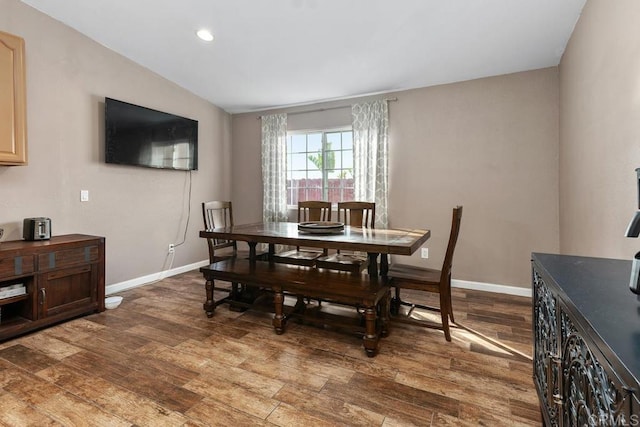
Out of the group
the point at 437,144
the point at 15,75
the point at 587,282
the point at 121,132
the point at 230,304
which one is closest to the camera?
the point at 587,282

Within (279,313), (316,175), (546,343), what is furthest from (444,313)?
(316,175)

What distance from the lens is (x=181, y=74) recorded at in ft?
12.8

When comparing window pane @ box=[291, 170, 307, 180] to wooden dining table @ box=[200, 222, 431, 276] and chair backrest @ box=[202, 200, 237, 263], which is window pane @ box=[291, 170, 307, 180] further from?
wooden dining table @ box=[200, 222, 431, 276]

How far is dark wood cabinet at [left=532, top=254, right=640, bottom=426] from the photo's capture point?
1.94ft

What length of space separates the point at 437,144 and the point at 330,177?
151 cm

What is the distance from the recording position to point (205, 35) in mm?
3057

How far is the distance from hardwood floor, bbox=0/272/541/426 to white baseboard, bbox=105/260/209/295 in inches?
30.3

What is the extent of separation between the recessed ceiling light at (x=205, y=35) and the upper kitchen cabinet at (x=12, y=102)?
1406mm

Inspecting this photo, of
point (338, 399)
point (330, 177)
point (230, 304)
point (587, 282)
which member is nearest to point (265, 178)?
point (330, 177)

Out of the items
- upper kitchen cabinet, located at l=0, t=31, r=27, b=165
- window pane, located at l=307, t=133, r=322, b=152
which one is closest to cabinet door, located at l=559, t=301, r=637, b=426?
upper kitchen cabinet, located at l=0, t=31, r=27, b=165

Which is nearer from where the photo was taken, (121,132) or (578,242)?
(578,242)

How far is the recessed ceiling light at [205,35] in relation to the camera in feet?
9.84

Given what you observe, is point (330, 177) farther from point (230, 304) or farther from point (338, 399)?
point (338, 399)

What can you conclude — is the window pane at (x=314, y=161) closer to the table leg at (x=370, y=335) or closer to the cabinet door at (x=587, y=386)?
the table leg at (x=370, y=335)
